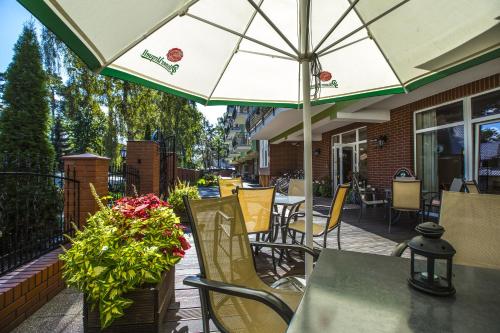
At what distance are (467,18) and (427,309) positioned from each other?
7.44ft

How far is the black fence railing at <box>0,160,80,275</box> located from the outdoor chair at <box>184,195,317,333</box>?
1709 mm

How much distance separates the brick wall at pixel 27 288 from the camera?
1918mm

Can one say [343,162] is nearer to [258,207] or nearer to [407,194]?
[407,194]

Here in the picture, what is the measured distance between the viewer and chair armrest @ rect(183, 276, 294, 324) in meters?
1.06

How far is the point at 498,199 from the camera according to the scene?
1.60 meters

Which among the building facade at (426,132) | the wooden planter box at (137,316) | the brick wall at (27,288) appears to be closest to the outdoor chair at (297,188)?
the building facade at (426,132)

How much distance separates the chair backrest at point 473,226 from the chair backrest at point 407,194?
3799 mm

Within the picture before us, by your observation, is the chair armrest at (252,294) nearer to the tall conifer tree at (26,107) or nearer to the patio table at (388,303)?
the patio table at (388,303)

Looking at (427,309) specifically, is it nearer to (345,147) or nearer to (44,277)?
(44,277)

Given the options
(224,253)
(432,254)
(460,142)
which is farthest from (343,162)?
(432,254)

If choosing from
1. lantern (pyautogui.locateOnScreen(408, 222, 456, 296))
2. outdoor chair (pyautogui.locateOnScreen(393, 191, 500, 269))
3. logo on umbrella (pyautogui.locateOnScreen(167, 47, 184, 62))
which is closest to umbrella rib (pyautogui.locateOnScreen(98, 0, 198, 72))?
logo on umbrella (pyautogui.locateOnScreen(167, 47, 184, 62))

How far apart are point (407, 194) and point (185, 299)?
4678 mm

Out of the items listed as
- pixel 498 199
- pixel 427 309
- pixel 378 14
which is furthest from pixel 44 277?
pixel 378 14

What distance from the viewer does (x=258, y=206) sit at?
3389 millimetres
